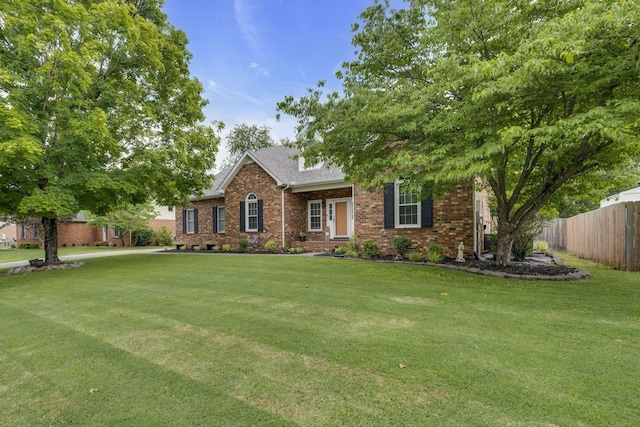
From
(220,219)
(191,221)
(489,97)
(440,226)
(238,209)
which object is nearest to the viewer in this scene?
(489,97)

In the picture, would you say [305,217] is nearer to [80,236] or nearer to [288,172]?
[288,172]

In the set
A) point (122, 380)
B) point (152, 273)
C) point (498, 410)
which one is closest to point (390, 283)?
point (498, 410)

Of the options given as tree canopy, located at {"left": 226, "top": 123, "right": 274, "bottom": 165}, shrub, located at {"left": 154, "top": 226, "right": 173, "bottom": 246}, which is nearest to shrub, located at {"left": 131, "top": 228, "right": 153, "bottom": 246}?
shrub, located at {"left": 154, "top": 226, "right": 173, "bottom": 246}

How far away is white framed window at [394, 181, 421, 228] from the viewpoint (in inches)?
475

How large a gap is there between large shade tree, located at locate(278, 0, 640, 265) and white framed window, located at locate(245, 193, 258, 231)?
8562mm

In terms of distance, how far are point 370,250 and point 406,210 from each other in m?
2.08

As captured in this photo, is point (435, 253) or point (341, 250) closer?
point (435, 253)

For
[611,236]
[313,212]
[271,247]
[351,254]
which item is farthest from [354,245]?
[611,236]

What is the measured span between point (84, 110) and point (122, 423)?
37.4ft

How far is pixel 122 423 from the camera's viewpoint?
236 cm

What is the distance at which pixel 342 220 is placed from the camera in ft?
51.3

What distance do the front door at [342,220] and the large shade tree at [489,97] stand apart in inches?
257

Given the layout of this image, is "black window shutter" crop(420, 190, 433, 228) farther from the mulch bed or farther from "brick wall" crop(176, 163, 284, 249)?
"brick wall" crop(176, 163, 284, 249)

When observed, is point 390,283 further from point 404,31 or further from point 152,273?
point 152,273
